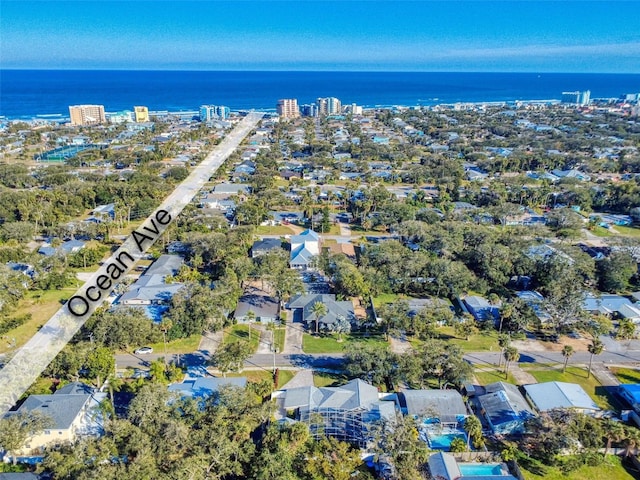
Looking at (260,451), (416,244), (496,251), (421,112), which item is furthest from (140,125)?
(260,451)


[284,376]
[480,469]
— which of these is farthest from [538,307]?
[284,376]

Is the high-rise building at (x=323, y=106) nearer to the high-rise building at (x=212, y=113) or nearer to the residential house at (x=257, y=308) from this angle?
the high-rise building at (x=212, y=113)

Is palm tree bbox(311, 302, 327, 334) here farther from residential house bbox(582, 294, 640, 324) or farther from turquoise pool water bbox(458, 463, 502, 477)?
residential house bbox(582, 294, 640, 324)

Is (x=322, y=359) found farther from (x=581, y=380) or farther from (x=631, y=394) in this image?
(x=631, y=394)

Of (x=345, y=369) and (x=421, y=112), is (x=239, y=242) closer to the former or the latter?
(x=345, y=369)

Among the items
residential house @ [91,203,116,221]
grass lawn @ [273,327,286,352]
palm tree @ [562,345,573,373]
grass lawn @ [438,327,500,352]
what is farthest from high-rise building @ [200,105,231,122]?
palm tree @ [562,345,573,373]

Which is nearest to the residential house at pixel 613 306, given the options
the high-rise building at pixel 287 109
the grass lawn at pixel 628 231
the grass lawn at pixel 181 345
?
the grass lawn at pixel 628 231
